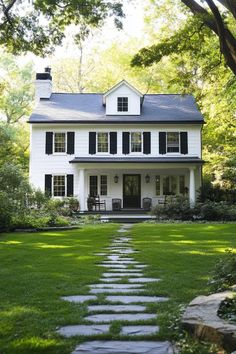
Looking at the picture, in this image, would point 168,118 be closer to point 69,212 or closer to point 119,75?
point 69,212

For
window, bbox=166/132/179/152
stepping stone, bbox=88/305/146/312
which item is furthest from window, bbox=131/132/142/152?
stepping stone, bbox=88/305/146/312

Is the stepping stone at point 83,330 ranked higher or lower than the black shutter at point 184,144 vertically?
lower

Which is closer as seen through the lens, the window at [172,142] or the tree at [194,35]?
the tree at [194,35]

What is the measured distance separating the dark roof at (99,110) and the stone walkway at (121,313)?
20337 mm

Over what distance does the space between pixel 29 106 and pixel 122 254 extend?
36903 mm

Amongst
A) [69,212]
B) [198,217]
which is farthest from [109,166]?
[198,217]

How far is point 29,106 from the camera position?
45.1 metres

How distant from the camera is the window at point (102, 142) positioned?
28.4 m

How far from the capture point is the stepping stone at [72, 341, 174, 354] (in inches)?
152

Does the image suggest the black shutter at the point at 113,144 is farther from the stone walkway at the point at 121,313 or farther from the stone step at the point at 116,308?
the stone step at the point at 116,308

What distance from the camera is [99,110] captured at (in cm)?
2952

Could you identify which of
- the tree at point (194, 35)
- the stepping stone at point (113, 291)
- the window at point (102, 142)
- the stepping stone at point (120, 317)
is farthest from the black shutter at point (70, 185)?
the stepping stone at point (120, 317)

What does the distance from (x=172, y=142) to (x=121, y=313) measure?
23907 mm

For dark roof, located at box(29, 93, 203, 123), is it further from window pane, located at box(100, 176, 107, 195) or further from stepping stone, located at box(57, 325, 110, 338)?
stepping stone, located at box(57, 325, 110, 338)
